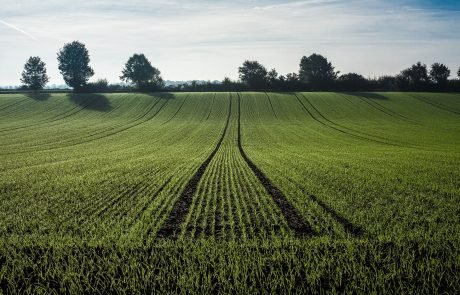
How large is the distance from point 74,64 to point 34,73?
13463mm

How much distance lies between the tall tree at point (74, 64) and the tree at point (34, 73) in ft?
23.1

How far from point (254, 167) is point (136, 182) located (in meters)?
8.14

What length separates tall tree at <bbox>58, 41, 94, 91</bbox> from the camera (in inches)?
4304

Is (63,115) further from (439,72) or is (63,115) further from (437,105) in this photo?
(439,72)

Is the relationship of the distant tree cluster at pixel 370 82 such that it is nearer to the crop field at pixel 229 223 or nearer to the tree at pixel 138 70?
the tree at pixel 138 70

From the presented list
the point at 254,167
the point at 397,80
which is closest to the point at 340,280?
the point at 254,167

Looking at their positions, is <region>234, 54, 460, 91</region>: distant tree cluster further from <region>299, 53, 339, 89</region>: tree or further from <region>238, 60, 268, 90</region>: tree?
<region>299, 53, 339, 89</region>: tree

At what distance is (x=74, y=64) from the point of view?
110 m

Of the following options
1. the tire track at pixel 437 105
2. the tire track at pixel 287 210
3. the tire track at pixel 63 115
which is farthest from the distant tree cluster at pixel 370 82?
the tire track at pixel 287 210

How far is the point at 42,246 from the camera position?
9.09 m

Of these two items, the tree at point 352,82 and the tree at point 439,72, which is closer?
the tree at point 352,82

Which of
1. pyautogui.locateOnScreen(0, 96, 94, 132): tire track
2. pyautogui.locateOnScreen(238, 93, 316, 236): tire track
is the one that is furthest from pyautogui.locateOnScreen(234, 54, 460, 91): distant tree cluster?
pyautogui.locateOnScreen(238, 93, 316, 236): tire track

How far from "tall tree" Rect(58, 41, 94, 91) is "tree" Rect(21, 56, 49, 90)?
7034 mm

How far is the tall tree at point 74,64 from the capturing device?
109 metres
